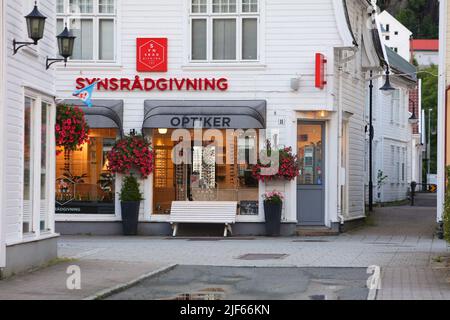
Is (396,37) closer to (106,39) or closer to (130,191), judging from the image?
(106,39)

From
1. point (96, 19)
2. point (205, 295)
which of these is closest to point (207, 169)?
point (96, 19)

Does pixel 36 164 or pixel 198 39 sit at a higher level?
pixel 198 39

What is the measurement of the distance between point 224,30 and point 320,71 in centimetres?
292

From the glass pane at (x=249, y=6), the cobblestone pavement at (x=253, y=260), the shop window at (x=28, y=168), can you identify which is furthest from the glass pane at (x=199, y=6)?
the shop window at (x=28, y=168)

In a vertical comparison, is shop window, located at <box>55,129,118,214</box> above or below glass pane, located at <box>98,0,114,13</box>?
below

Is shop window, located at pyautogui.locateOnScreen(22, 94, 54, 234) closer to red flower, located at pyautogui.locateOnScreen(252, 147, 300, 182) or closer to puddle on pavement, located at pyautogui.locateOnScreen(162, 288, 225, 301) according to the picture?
puddle on pavement, located at pyautogui.locateOnScreen(162, 288, 225, 301)

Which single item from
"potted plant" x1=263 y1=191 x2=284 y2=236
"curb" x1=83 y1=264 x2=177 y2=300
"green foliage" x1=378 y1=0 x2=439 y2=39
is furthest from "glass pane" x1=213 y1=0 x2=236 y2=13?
"green foliage" x1=378 y1=0 x2=439 y2=39

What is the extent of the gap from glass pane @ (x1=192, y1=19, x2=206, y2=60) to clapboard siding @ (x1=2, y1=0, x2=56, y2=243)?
9902 mm

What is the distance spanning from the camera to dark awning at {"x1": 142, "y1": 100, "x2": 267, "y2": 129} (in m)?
25.6

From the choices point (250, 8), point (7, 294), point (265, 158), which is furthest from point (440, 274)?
point (250, 8)

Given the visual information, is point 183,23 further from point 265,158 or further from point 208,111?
point 265,158

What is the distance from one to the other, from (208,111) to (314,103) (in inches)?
111

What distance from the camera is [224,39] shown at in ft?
86.3

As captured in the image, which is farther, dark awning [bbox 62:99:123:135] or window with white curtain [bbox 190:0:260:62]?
window with white curtain [bbox 190:0:260:62]
